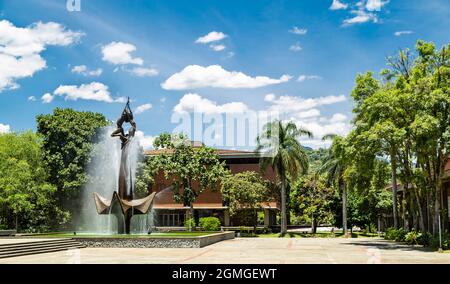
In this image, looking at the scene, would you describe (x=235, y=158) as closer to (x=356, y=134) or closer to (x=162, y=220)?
(x=162, y=220)

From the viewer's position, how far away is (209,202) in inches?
2206

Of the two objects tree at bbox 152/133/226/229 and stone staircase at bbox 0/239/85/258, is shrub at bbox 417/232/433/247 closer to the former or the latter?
stone staircase at bbox 0/239/85/258

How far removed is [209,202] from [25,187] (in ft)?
68.1

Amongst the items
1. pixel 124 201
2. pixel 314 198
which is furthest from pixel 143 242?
pixel 314 198

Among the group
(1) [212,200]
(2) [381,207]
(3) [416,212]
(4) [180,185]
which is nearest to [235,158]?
(1) [212,200]

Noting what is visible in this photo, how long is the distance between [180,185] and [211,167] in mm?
3557

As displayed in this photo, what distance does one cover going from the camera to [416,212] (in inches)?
1393

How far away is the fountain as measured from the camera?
29.9 metres

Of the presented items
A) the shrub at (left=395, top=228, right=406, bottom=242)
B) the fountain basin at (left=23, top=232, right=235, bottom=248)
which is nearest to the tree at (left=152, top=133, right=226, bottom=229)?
the shrub at (left=395, top=228, right=406, bottom=242)

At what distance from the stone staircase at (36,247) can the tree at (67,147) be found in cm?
1778

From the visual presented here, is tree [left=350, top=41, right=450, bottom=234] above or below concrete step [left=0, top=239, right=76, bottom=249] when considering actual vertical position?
above

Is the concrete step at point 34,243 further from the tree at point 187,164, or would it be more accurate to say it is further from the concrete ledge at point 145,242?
the tree at point 187,164

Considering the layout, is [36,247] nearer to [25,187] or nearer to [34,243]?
[34,243]

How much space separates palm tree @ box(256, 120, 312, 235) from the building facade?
26.4 ft
